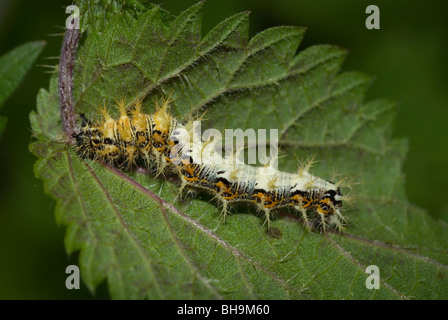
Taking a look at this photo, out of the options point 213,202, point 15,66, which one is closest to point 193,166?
point 213,202

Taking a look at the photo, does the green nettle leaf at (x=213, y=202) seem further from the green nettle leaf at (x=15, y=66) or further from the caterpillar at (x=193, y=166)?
the green nettle leaf at (x=15, y=66)

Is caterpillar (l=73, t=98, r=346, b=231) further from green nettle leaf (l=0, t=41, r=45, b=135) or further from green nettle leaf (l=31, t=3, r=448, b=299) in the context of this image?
green nettle leaf (l=0, t=41, r=45, b=135)

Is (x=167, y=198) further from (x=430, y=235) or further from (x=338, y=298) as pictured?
(x=430, y=235)

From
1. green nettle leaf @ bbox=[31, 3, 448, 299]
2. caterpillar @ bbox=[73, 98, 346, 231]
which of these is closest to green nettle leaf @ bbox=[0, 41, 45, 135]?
green nettle leaf @ bbox=[31, 3, 448, 299]

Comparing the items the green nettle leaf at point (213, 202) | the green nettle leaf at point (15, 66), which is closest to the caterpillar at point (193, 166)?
the green nettle leaf at point (213, 202)

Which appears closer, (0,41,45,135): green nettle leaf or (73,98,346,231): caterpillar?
(73,98,346,231): caterpillar

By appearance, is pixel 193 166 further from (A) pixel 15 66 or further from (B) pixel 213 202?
(A) pixel 15 66
